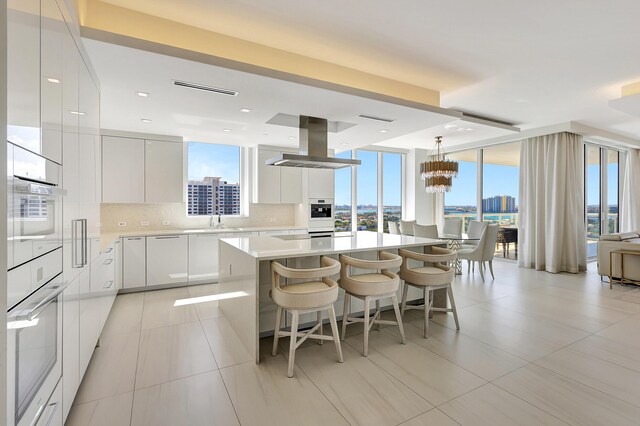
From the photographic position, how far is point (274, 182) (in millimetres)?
6043

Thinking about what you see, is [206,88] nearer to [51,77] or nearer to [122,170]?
[51,77]

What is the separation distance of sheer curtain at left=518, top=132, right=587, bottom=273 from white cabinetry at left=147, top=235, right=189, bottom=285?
6.61 metres

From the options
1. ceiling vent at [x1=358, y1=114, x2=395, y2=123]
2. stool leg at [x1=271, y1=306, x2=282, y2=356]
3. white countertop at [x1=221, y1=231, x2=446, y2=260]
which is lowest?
Answer: stool leg at [x1=271, y1=306, x2=282, y2=356]

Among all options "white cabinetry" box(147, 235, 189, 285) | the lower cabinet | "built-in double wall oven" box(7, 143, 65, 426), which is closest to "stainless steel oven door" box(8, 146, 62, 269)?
"built-in double wall oven" box(7, 143, 65, 426)

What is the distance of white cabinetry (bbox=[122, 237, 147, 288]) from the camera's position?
15.1ft

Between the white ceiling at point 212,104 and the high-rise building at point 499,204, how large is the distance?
3.96 metres

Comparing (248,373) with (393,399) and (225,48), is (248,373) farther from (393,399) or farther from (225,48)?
(225,48)

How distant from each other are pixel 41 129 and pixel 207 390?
190 cm

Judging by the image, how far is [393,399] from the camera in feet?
7.02

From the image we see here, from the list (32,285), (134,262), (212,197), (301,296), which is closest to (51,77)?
(32,285)

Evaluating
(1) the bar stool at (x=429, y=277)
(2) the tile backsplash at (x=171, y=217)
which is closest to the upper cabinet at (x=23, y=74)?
(1) the bar stool at (x=429, y=277)

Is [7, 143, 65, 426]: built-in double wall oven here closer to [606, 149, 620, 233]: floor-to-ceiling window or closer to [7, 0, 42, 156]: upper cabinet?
[7, 0, 42, 156]: upper cabinet

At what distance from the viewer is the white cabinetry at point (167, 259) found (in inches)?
188

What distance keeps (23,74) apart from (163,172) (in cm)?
422
